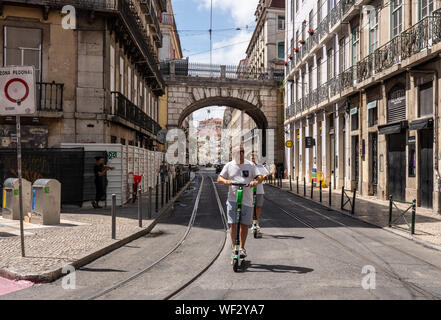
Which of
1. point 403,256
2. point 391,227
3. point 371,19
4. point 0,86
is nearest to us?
point 0,86

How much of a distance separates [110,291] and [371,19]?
17799 mm

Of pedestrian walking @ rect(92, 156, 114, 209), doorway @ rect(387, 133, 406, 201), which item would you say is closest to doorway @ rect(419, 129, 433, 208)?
doorway @ rect(387, 133, 406, 201)

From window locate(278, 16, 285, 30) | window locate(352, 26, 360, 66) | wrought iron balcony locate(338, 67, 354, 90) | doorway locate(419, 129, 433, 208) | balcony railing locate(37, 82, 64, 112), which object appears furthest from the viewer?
window locate(278, 16, 285, 30)

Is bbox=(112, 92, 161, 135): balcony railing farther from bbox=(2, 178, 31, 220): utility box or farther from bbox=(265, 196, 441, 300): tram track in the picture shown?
bbox=(265, 196, 441, 300): tram track

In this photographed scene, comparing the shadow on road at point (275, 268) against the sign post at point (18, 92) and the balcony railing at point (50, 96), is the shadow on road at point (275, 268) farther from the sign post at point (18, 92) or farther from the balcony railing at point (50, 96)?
the balcony railing at point (50, 96)

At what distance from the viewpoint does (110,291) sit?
15.8 feet

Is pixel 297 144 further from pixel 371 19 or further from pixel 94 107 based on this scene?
pixel 94 107

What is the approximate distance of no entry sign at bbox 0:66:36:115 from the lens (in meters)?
6.34

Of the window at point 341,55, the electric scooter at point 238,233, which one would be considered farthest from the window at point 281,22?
the electric scooter at point 238,233

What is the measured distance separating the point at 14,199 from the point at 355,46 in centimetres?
1728

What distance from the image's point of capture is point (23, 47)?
1470cm

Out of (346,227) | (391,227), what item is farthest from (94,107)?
(391,227)

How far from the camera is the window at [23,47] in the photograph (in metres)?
14.6

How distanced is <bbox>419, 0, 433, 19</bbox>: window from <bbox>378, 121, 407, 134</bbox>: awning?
12.4 ft
